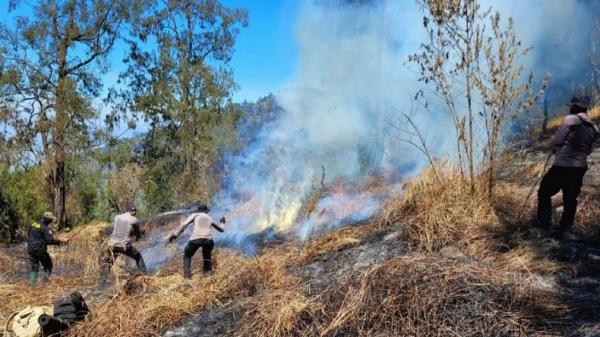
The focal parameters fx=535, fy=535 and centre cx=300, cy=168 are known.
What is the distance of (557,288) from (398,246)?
2.46 metres

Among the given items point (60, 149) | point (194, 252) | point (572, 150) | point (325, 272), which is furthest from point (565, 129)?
point (60, 149)

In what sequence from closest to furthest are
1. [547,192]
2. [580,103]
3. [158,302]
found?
[580,103] < [547,192] < [158,302]

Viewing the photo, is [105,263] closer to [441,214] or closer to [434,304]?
[441,214]

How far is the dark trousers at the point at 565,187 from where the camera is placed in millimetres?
6172

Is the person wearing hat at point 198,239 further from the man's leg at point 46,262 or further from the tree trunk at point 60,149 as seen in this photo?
the tree trunk at point 60,149

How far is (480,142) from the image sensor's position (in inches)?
351

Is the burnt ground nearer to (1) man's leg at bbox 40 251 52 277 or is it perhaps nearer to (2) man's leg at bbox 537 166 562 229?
(2) man's leg at bbox 537 166 562 229

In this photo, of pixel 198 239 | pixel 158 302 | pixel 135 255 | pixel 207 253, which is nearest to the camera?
pixel 158 302

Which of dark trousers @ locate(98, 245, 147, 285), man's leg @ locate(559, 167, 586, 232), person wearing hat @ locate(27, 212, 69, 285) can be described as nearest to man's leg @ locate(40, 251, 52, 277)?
person wearing hat @ locate(27, 212, 69, 285)

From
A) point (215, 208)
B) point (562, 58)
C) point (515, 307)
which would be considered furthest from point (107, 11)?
point (515, 307)

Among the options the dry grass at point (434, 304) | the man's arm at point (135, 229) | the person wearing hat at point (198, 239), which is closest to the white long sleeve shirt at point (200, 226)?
the person wearing hat at point (198, 239)

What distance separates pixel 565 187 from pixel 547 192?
0.81 ft

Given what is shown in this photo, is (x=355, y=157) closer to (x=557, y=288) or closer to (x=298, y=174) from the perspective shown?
(x=298, y=174)

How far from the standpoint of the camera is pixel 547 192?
6.44 meters
